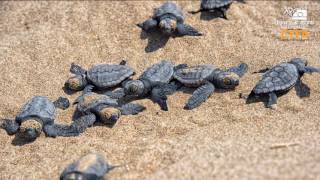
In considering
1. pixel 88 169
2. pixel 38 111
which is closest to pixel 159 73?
pixel 38 111

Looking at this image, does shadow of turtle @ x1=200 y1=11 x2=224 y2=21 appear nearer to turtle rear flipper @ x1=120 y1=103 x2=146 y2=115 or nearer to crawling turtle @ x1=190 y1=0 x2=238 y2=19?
crawling turtle @ x1=190 y1=0 x2=238 y2=19

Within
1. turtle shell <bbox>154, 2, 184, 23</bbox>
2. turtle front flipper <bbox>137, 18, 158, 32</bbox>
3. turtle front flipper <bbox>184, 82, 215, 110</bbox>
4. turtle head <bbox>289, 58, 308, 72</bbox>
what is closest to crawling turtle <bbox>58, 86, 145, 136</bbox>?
turtle front flipper <bbox>184, 82, 215, 110</bbox>

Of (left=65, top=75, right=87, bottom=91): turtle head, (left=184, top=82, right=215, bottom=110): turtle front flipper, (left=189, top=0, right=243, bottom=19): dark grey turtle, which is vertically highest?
(left=189, top=0, right=243, bottom=19): dark grey turtle

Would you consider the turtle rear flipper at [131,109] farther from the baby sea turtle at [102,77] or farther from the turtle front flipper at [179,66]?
the turtle front flipper at [179,66]

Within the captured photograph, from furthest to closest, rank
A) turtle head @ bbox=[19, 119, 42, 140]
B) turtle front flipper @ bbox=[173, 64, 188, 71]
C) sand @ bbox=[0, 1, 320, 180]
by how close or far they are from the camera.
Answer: turtle front flipper @ bbox=[173, 64, 188, 71] < turtle head @ bbox=[19, 119, 42, 140] < sand @ bbox=[0, 1, 320, 180]

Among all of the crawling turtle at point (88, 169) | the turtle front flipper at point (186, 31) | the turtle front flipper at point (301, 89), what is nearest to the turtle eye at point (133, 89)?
the crawling turtle at point (88, 169)

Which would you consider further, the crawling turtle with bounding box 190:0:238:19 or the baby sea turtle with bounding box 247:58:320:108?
the crawling turtle with bounding box 190:0:238:19

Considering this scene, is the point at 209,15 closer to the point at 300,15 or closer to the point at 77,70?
the point at 300,15
